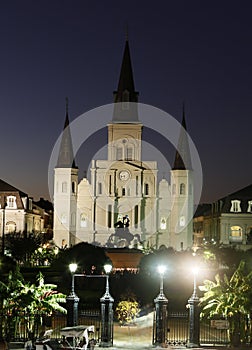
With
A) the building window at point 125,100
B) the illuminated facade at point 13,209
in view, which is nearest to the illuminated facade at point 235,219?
the building window at point 125,100

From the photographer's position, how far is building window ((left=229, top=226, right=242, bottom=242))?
88.3 m

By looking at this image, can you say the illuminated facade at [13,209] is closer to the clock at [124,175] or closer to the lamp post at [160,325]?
the clock at [124,175]

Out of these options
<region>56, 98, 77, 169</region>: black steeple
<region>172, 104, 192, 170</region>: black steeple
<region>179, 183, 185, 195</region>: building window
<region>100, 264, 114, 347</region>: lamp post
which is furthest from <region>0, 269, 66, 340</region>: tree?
<region>172, 104, 192, 170</region>: black steeple

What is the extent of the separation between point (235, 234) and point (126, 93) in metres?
26.8

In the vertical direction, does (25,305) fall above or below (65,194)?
below

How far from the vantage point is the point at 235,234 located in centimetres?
8906

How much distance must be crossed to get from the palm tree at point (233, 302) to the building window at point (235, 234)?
212ft

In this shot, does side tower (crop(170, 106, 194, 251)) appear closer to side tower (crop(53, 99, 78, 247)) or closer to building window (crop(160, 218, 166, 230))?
building window (crop(160, 218, 166, 230))

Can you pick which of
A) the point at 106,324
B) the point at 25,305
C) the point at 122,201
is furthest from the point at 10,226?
the point at 106,324

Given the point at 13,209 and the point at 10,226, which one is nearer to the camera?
the point at 10,226

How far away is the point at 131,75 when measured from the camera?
102 meters

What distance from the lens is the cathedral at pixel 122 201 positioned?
92.5 m

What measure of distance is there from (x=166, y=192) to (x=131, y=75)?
19.3 meters

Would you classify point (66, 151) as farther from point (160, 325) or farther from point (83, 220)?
point (160, 325)
